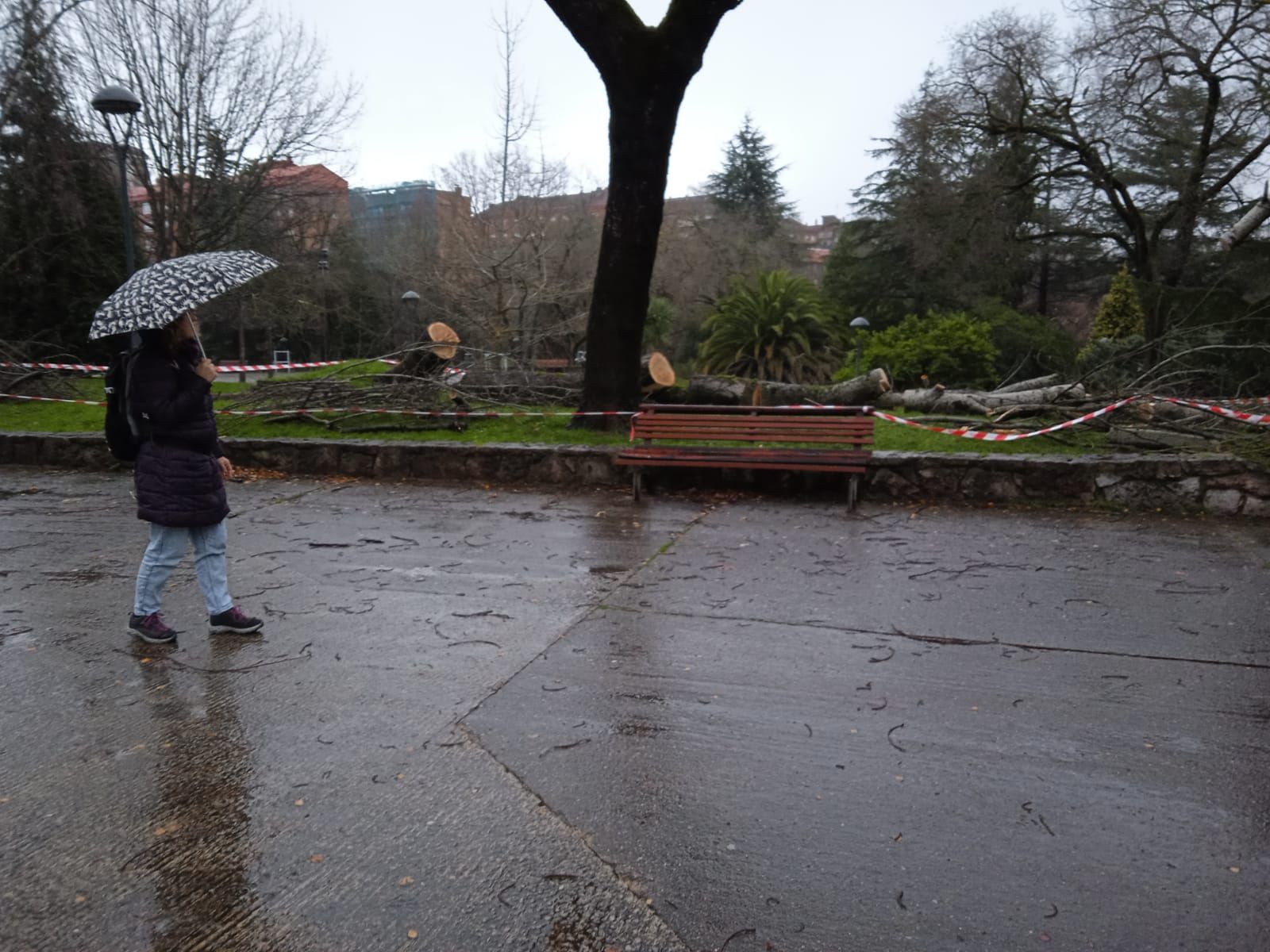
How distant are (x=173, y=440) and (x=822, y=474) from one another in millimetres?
6144

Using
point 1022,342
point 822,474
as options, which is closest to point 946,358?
point 1022,342

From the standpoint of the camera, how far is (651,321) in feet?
90.9

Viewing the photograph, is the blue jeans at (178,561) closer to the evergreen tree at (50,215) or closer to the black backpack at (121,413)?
the black backpack at (121,413)

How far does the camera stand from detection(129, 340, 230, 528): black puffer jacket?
4.49 meters

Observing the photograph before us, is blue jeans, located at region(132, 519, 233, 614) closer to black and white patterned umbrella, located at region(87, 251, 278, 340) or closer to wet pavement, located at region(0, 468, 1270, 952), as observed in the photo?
wet pavement, located at region(0, 468, 1270, 952)

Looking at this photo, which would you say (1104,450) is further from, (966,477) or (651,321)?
(651,321)

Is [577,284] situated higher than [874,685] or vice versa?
[577,284]

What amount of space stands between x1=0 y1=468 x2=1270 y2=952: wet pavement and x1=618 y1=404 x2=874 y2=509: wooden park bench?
182cm

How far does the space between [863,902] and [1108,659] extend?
254 centimetres

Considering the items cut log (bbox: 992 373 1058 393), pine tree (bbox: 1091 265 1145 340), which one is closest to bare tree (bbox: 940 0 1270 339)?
pine tree (bbox: 1091 265 1145 340)

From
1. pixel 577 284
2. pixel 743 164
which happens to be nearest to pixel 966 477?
pixel 577 284

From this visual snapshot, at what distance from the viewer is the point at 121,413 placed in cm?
456

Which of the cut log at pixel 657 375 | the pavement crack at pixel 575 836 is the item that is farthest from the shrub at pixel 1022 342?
the pavement crack at pixel 575 836

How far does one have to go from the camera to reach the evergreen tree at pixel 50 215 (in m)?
19.9
